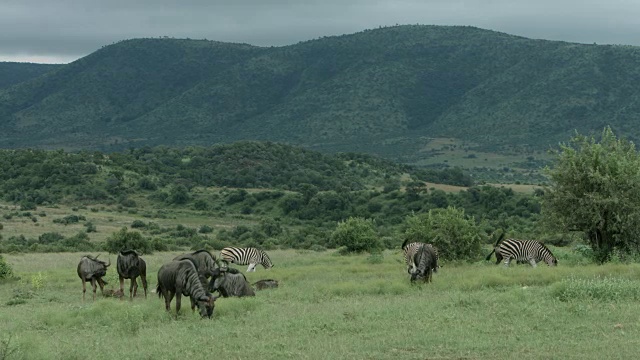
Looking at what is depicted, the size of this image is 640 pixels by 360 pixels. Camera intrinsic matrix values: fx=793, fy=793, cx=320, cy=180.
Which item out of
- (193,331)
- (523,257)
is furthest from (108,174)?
(193,331)

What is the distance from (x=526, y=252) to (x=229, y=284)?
1229cm

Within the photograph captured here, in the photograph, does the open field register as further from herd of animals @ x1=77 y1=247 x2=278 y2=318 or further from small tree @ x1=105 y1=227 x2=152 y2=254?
small tree @ x1=105 y1=227 x2=152 y2=254

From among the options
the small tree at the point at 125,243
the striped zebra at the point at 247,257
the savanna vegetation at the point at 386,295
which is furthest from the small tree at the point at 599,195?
the small tree at the point at 125,243

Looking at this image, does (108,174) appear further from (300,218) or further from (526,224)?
(526,224)

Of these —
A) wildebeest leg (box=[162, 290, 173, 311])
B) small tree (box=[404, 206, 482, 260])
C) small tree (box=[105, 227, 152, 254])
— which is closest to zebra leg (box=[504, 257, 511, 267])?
small tree (box=[404, 206, 482, 260])

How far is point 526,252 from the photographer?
2912cm

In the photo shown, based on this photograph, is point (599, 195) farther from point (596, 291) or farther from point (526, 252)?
point (596, 291)

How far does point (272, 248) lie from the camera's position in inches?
1975

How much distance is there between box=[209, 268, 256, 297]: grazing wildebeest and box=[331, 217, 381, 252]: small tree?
60.9 ft

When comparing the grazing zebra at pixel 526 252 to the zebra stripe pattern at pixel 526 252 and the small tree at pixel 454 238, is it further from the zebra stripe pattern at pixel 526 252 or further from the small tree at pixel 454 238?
the small tree at pixel 454 238

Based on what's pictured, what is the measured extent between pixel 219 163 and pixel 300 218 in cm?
3402

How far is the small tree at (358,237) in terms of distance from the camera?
134ft

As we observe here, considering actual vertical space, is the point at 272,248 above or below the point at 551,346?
below

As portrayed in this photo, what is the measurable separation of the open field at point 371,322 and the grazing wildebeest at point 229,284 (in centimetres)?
53
